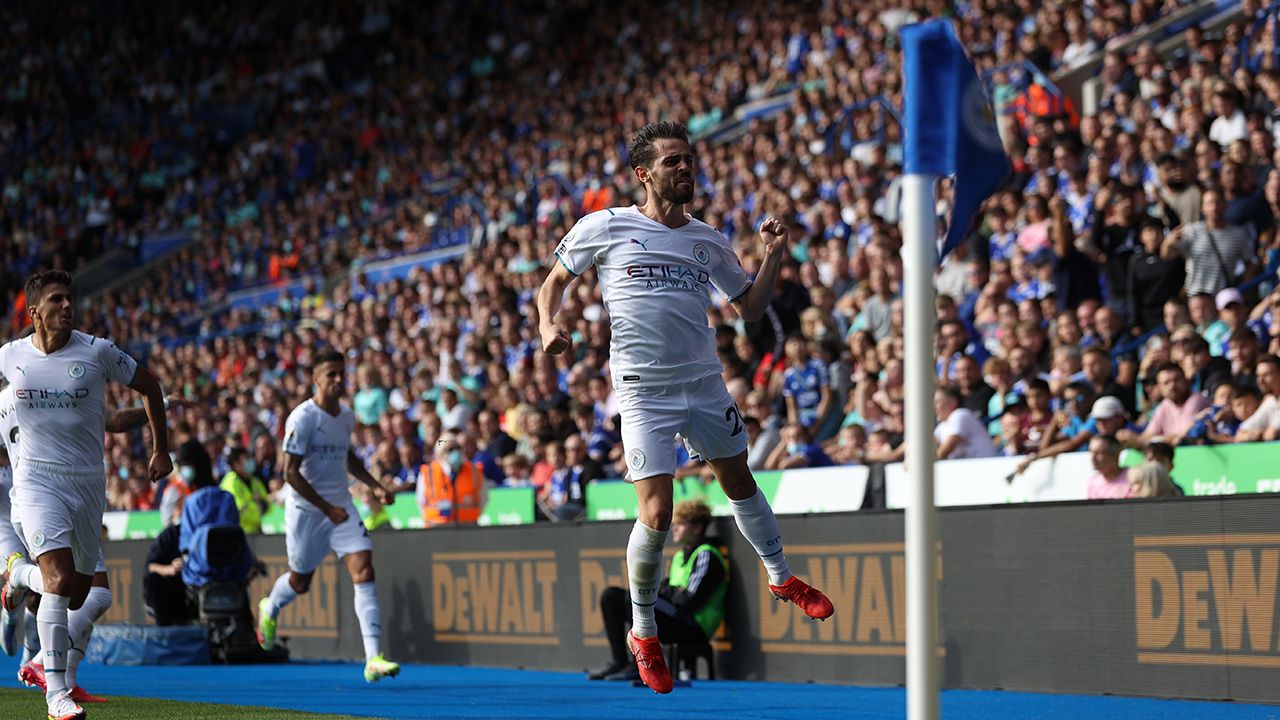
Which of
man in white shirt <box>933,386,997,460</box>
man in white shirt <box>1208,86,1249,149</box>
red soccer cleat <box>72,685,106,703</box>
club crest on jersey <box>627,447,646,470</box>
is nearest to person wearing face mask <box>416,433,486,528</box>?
man in white shirt <box>933,386,997,460</box>

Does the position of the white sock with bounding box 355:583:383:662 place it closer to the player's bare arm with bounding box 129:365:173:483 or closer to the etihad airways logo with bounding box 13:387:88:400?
the player's bare arm with bounding box 129:365:173:483

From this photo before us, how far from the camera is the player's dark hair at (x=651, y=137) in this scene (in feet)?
26.1

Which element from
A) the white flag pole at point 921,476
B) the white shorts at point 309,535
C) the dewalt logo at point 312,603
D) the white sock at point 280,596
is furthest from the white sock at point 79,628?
the white flag pole at point 921,476

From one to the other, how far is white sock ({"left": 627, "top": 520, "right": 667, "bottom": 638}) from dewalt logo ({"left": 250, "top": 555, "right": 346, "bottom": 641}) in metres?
8.86

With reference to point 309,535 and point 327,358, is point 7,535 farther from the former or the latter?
point 327,358

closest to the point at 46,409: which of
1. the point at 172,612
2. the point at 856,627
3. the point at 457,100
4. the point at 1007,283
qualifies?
the point at 856,627

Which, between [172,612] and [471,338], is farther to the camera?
[471,338]

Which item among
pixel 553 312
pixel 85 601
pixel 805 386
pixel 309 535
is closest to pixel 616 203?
pixel 805 386

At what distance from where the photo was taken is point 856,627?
1177cm

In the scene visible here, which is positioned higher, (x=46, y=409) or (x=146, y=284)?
(x=146, y=284)

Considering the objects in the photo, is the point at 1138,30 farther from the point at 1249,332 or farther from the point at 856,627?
the point at 856,627

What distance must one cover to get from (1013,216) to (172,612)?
887cm

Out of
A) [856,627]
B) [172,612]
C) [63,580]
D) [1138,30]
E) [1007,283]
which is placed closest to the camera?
[63,580]

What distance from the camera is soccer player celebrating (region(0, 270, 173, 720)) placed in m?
9.38
